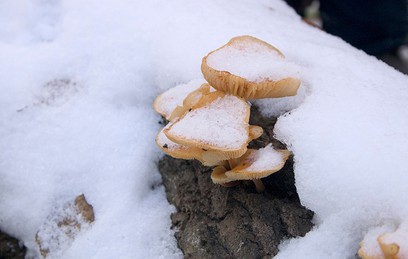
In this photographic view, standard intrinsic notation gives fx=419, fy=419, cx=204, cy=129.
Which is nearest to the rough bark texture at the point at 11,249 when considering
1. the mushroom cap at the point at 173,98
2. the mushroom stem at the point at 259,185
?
the mushroom cap at the point at 173,98

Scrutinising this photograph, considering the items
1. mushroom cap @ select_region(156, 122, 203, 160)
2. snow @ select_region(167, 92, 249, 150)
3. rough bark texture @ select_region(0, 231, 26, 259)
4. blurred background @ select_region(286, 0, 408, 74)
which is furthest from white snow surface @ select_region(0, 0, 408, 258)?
blurred background @ select_region(286, 0, 408, 74)

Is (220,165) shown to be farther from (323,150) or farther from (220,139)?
(323,150)

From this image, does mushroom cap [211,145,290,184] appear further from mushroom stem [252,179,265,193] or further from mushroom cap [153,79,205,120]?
mushroom cap [153,79,205,120]

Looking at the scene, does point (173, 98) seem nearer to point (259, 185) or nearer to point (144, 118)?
point (144, 118)

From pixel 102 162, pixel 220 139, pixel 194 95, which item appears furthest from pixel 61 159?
pixel 220 139

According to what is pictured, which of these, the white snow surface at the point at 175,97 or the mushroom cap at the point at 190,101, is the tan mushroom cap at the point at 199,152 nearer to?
the mushroom cap at the point at 190,101

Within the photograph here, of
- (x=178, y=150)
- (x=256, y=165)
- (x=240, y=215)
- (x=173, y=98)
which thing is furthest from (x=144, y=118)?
(x=256, y=165)
